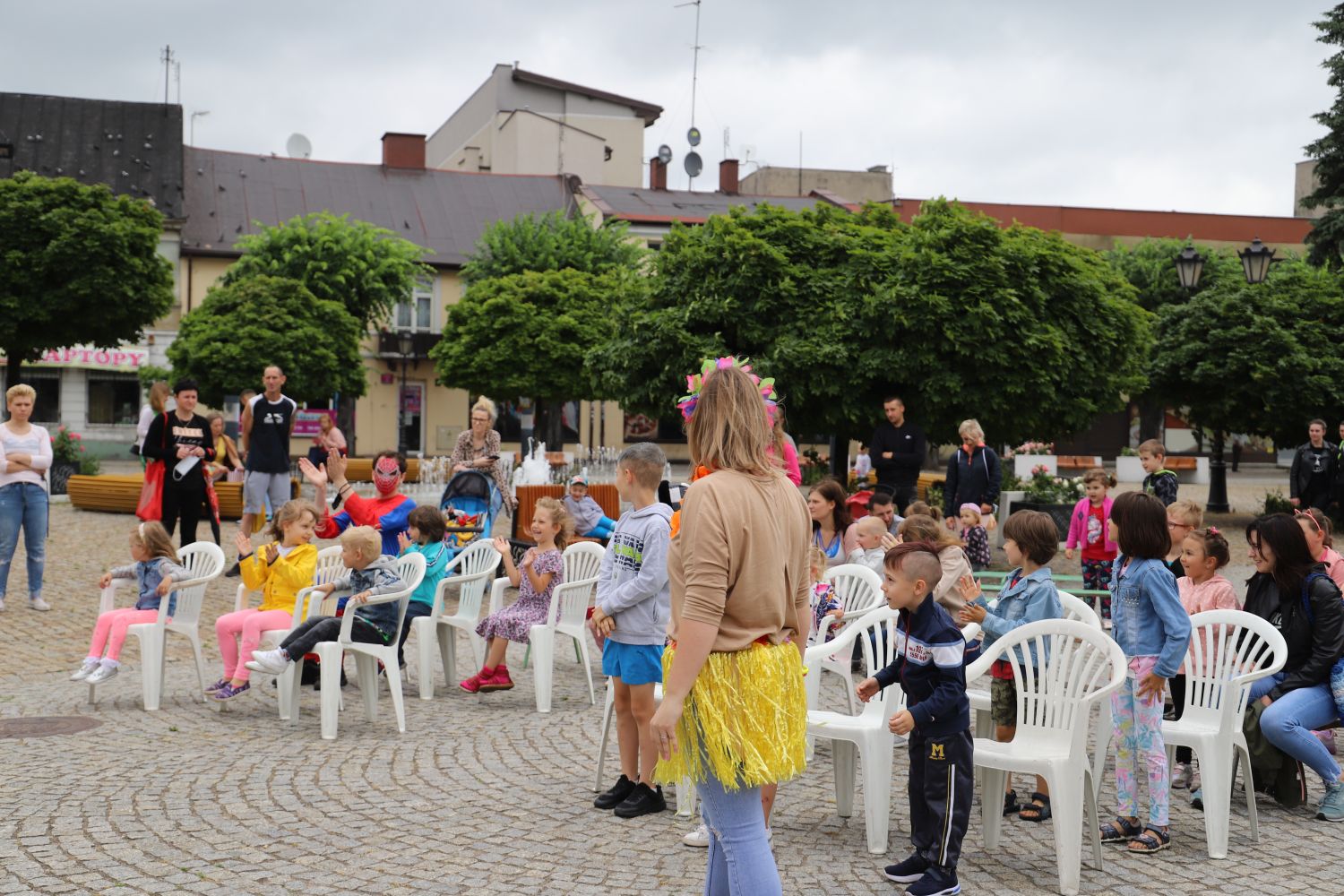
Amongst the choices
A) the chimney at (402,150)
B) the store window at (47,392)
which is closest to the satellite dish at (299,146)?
the chimney at (402,150)

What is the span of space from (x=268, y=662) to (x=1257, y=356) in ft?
64.5

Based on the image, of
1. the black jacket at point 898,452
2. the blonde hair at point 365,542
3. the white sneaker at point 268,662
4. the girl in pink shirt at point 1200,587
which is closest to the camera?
the girl in pink shirt at point 1200,587

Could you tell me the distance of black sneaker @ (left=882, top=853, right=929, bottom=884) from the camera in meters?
5.23

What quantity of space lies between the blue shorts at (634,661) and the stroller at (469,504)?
5.43m

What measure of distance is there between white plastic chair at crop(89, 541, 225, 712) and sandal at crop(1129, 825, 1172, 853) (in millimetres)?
5604

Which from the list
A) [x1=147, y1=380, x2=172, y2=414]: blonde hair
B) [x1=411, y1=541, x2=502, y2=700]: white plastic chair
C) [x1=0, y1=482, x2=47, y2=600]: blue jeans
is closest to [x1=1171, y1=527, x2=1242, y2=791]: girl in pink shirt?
[x1=411, y1=541, x2=502, y2=700]: white plastic chair

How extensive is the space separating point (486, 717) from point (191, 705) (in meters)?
1.93

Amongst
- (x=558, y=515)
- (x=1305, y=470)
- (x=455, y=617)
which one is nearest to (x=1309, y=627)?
(x=558, y=515)

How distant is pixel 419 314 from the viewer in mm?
49719

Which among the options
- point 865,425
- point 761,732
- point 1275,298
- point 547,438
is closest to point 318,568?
point 761,732

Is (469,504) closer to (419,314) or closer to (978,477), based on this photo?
(978,477)

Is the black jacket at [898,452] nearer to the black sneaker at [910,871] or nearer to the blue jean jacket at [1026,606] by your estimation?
the blue jean jacket at [1026,606]

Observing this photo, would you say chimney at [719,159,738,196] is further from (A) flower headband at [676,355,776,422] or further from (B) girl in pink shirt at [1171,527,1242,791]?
(A) flower headband at [676,355,776,422]

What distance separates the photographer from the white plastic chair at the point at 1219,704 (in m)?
5.81
